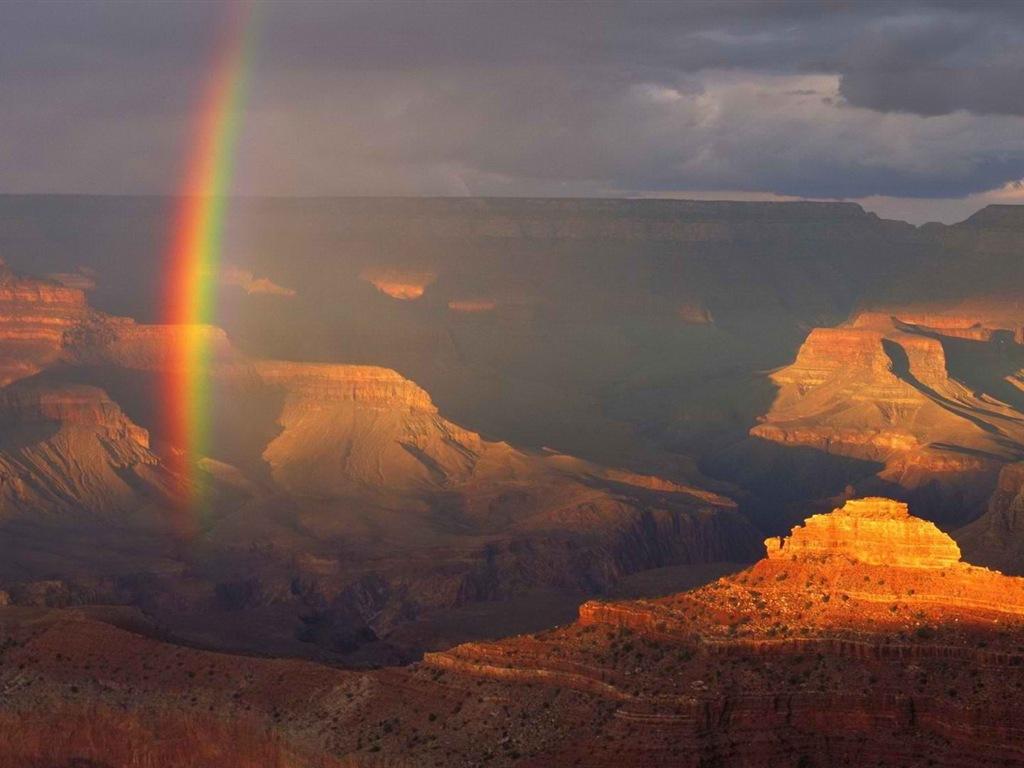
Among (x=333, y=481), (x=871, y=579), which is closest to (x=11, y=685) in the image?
(x=871, y=579)

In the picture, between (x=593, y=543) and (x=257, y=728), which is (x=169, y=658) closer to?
(x=257, y=728)

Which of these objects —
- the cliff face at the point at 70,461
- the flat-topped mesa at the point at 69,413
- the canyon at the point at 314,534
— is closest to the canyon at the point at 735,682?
the canyon at the point at 314,534

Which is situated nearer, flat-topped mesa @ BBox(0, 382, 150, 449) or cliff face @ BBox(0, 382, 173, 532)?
cliff face @ BBox(0, 382, 173, 532)

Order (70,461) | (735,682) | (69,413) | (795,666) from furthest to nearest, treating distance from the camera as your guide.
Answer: (69,413) → (70,461) → (795,666) → (735,682)

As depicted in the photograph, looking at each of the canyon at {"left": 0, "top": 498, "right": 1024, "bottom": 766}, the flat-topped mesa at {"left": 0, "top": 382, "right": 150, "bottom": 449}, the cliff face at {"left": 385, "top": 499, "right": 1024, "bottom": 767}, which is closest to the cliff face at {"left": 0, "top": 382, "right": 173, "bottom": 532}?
the flat-topped mesa at {"left": 0, "top": 382, "right": 150, "bottom": 449}

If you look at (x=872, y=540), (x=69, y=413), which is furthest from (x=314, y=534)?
(x=872, y=540)

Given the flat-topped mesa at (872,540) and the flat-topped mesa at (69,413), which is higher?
the flat-topped mesa at (872,540)

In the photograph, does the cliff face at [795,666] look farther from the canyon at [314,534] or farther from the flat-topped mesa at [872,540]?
the canyon at [314,534]

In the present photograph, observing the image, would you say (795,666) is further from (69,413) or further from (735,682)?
(69,413)

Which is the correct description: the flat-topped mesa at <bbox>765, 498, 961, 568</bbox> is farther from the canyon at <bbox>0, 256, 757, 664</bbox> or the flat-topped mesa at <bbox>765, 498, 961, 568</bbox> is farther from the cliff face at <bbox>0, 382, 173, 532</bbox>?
the cliff face at <bbox>0, 382, 173, 532</bbox>
